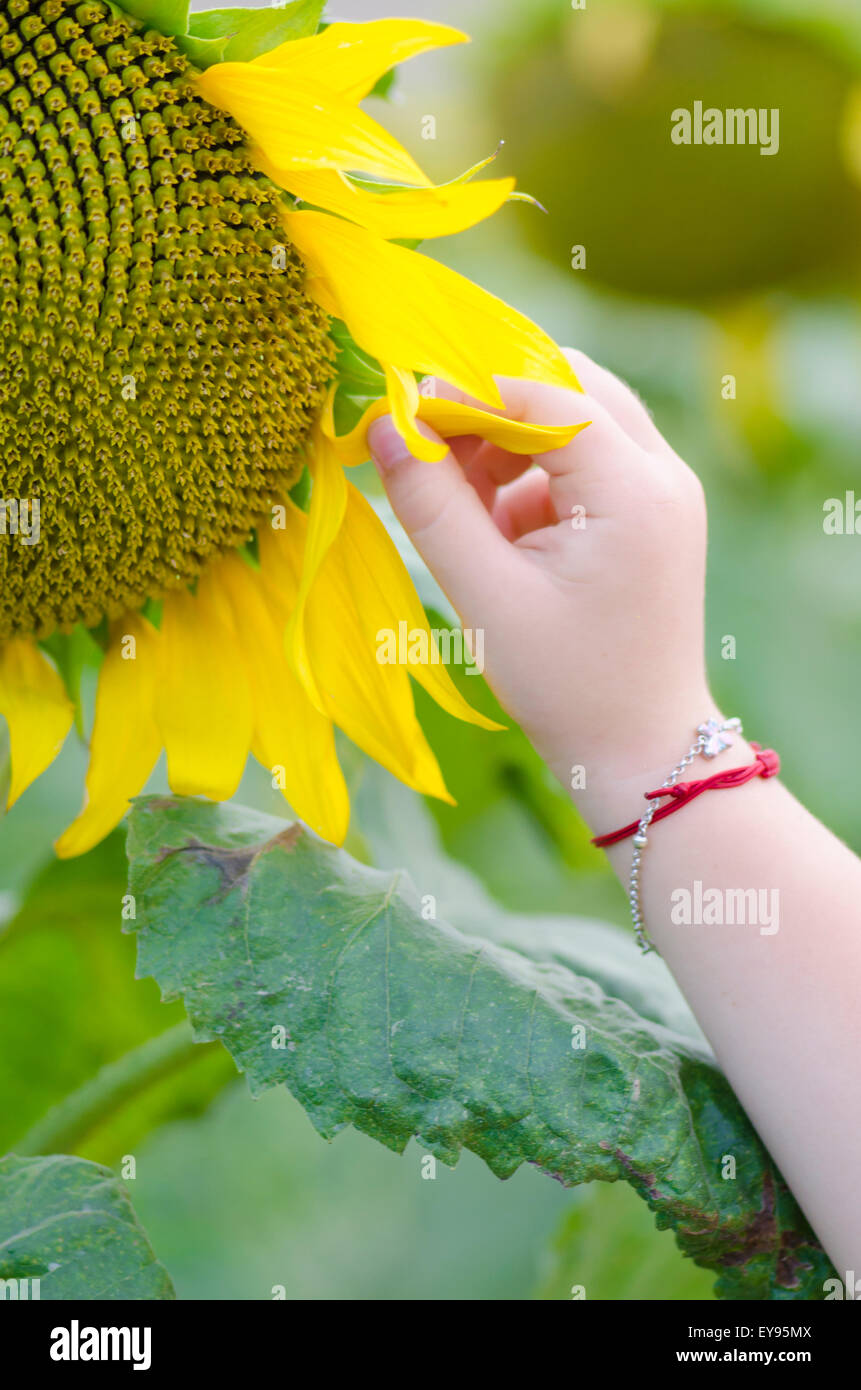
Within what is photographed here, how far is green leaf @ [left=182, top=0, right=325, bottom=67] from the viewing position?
1.81ft

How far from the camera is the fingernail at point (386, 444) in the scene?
0.60 metres

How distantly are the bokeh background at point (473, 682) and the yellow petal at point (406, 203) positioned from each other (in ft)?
0.89

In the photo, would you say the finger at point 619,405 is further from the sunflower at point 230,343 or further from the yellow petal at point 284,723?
the yellow petal at point 284,723

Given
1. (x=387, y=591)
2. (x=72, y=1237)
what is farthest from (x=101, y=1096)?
(x=387, y=591)

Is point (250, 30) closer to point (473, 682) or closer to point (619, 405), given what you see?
point (619, 405)

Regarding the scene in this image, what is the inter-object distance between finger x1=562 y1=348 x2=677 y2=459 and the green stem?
421 millimetres

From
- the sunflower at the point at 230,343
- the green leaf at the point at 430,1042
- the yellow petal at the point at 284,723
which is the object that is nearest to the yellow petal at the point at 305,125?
the sunflower at the point at 230,343

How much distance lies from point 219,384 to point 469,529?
135mm

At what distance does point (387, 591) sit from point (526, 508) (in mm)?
105

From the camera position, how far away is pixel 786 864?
610 millimetres

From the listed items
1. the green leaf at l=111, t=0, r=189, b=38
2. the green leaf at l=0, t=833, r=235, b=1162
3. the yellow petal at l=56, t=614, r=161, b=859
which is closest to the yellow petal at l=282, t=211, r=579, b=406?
the green leaf at l=111, t=0, r=189, b=38

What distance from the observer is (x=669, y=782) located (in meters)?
0.62

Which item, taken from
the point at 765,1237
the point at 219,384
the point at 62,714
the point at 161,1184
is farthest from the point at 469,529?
the point at 161,1184
